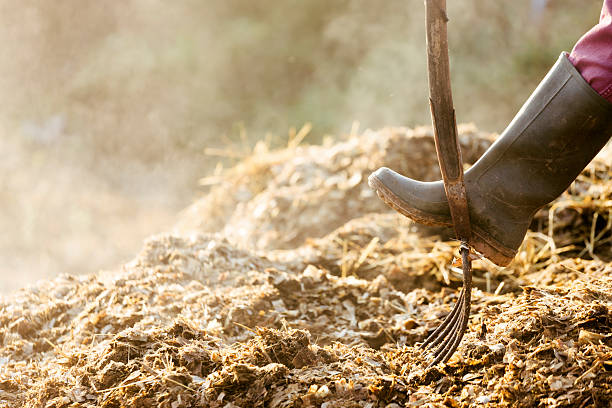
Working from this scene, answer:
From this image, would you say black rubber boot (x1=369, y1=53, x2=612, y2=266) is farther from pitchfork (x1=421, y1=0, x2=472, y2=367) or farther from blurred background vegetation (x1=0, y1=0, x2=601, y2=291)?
blurred background vegetation (x1=0, y1=0, x2=601, y2=291)

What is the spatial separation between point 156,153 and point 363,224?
3155mm

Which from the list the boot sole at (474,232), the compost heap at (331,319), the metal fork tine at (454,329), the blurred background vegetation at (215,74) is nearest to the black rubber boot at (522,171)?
the boot sole at (474,232)

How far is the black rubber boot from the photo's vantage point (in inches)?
58.5

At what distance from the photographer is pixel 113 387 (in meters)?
1.40

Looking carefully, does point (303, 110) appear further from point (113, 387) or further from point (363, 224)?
point (113, 387)

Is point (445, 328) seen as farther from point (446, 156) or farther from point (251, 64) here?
point (251, 64)

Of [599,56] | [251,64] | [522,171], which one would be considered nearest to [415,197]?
[522,171]

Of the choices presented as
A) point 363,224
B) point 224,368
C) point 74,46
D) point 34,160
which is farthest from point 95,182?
point 224,368

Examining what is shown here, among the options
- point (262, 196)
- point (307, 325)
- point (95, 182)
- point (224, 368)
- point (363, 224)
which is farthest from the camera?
point (95, 182)

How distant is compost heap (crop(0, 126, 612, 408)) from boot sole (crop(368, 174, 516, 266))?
14 cm

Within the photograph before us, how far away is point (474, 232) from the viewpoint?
5.18 feet

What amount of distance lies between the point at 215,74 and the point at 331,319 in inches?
187

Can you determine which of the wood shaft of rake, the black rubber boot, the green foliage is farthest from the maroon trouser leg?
the green foliage

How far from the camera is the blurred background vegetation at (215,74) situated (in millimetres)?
5500
